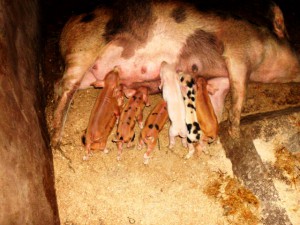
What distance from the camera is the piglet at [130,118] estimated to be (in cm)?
324

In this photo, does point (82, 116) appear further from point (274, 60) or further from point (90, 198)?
point (274, 60)

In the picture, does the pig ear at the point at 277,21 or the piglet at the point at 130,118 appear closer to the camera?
A: the piglet at the point at 130,118

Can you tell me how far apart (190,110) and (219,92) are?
607 millimetres

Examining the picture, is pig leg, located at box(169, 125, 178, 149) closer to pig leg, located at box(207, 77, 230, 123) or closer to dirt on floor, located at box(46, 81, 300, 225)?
dirt on floor, located at box(46, 81, 300, 225)

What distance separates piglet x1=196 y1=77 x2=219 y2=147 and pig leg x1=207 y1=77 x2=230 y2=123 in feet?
0.98

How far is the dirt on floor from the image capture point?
10.3 feet

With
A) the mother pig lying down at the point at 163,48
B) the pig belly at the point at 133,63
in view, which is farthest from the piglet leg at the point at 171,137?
the pig belly at the point at 133,63

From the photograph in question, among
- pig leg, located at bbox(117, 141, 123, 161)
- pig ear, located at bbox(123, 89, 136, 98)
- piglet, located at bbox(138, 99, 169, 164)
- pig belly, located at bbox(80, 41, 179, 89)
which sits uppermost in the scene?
pig belly, located at bbox(80, 41, 179, 89)

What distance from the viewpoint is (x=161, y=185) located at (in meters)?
3.37

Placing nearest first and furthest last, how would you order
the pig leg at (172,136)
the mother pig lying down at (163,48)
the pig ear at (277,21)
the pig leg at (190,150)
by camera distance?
the pig leg at (172,136)
the pig leg at (190,150)
the mother pig lying down at (163,48)
the pig ear at (277,21)

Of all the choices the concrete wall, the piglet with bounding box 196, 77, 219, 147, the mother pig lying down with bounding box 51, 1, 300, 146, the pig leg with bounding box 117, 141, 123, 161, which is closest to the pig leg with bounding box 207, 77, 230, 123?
the mother pig lying down with bounding box 51, 1, 300, 146

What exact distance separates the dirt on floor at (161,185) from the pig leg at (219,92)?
43cm

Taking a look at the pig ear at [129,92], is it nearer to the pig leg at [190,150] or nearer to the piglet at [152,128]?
the piglet at [152,128]

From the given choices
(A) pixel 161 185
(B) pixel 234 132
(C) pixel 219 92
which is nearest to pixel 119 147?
(A) pixel 161 185
